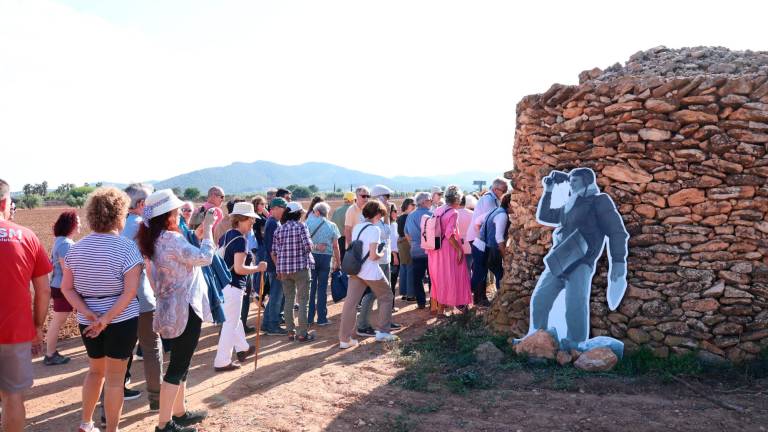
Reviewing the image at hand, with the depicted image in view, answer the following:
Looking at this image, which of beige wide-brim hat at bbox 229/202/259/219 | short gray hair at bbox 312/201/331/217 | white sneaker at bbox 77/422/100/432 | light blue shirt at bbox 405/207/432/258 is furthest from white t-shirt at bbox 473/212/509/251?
white sneaker at bbox 77/422/100/432

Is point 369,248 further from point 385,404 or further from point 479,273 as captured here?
point 479,273

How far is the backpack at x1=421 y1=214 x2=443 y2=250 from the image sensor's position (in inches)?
334

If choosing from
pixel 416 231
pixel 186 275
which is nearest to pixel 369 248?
pixel 416 231

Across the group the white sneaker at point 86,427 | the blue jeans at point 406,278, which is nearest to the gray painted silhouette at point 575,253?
the blue jeans at point 406,278

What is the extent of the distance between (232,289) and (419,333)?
2.88 metres

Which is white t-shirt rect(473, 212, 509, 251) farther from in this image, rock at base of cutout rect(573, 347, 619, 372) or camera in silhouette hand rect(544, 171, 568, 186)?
rock at base of cutout rect(573, 347, 619, 372)

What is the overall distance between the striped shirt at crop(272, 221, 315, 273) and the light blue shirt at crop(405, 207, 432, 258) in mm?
2185

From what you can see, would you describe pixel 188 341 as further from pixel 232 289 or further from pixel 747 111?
pixel 747 111

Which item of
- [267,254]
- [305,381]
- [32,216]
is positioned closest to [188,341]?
[305,381]

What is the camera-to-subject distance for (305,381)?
6.04 meters

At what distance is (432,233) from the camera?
848 centimetres

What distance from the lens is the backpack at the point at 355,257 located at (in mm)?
7125

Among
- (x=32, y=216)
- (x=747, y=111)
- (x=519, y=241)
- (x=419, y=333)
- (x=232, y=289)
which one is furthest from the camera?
(x=32, y=216)

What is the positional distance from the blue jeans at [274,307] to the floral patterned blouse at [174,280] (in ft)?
12.1
